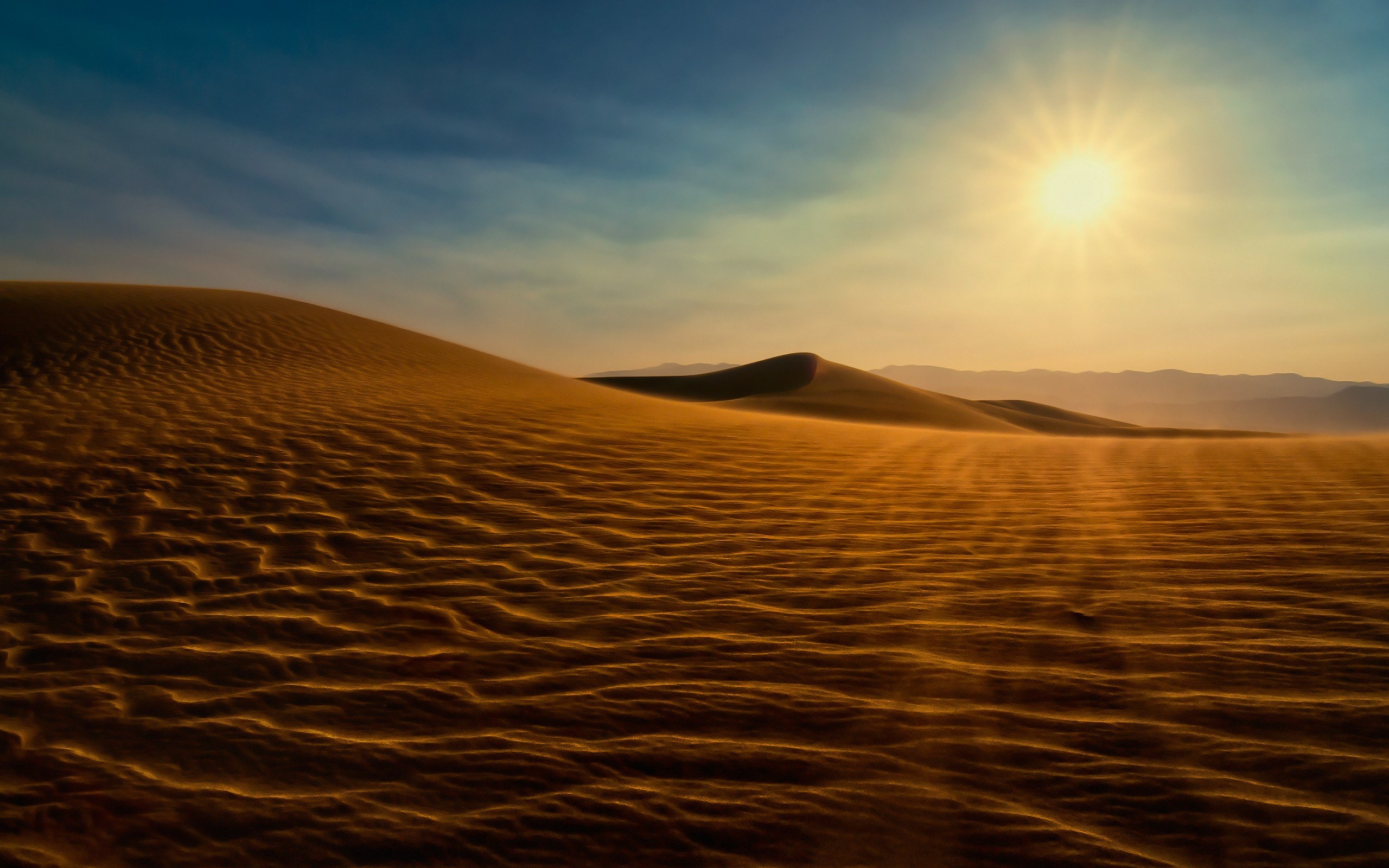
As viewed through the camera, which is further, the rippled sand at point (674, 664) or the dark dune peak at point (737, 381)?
the dark dune peak at point (737, 381)

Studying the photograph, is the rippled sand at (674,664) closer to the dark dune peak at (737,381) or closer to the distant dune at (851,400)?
the distant dune at (851,400)

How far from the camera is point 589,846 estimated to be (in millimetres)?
2156

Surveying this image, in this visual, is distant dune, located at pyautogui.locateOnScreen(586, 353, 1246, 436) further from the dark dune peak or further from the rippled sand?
the rippled sand

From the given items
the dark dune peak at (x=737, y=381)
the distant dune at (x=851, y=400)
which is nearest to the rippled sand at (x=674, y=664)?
the distant dune at (x=851, y=400)

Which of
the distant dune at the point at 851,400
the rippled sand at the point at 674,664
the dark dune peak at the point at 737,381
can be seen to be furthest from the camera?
the dark dune peak at the point at 737,381

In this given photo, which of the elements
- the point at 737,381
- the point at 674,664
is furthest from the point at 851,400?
the point at 674,664

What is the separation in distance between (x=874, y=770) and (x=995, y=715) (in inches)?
25.8

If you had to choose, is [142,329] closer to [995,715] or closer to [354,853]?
[354,853]

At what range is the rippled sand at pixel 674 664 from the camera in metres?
2.22

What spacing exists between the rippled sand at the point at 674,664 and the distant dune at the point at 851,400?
A: 18.8 metres

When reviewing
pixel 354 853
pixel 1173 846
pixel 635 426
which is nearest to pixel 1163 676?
pixel 1173 846

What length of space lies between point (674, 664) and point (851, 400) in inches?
1216

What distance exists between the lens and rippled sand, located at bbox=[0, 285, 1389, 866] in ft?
7.27

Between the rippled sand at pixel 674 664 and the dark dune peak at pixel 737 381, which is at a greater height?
the dark dune peak at pixel 737 381
